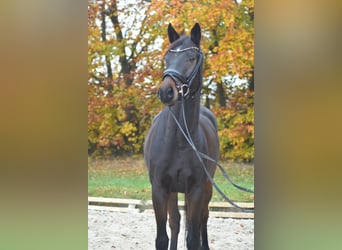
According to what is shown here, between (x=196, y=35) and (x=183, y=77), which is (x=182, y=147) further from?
(x=196, y=35)

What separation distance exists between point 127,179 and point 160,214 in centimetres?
63

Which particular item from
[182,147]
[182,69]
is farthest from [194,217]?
[182,69]

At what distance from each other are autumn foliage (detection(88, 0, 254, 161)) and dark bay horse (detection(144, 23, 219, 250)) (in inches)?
14.1

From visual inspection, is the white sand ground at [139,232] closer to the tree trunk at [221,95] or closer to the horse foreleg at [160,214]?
the horse foreleg at [160,214]

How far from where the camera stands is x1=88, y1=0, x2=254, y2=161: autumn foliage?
159 inches

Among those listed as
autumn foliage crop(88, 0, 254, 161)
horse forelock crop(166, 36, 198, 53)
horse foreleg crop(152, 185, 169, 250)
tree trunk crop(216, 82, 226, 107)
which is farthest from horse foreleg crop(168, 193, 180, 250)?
horse forelock crop(166, 36, 198, 53)

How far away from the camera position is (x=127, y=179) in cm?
422

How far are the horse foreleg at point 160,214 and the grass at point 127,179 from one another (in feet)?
1.07
